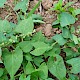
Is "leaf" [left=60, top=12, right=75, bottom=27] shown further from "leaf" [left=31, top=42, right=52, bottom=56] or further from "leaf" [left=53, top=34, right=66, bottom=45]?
"leaf" [left=31, top=42, right=52, bottom=56]

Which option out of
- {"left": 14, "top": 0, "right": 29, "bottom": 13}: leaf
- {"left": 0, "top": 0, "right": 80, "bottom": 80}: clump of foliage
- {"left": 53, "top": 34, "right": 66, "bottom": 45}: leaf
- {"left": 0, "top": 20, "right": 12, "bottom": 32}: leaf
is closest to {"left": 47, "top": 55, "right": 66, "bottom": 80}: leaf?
{"left": 0, "top": 0, "right": 80, "bottom": 80}: clump of foliage

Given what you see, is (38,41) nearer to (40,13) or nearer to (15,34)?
(15,34)

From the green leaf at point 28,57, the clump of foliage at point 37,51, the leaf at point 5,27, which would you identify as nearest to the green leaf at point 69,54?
the clump of foliage at point 37,51

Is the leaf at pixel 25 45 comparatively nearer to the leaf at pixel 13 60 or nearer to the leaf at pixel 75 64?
the leaf at pixel 13 60

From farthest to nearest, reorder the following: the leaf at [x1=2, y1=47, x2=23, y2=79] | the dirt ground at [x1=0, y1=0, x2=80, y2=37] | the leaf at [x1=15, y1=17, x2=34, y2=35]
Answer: the dirt ground at [x1=0, y1=0, x2=80, y2=37] < the leaf at [x1=15, y1=17, x2=34, y2=35] < the leaf at [x1=2, y1=47, x2=23, y2=79]

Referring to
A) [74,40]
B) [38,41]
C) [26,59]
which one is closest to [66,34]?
[74,40]

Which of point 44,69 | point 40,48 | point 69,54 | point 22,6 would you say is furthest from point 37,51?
point 22,6

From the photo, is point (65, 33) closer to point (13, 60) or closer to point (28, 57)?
point (28, 57)
